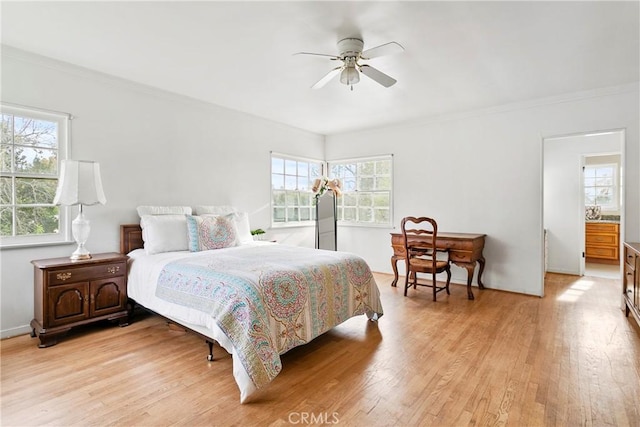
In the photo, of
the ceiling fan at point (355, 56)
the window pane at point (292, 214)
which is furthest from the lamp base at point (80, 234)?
the window pane at point (292, 214)

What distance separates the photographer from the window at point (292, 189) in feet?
17.5

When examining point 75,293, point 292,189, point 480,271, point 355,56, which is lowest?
point 480,271

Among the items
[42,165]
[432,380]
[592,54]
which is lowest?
[432,380]

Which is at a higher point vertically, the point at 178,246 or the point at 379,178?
the point at 379,178

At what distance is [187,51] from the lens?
9.27 feet

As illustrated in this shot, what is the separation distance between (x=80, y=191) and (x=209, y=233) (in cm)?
120

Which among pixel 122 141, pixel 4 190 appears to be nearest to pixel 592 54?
pixel 122 141

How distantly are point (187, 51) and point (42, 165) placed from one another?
1.76 meters

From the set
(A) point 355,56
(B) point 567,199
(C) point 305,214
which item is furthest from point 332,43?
(B) point 567,199

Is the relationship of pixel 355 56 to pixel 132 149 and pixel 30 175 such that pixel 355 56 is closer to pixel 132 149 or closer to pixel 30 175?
pixel 132 149

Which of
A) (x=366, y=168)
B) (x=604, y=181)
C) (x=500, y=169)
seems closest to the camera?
(x=500, y=169)

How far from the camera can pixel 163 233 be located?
11.0ft

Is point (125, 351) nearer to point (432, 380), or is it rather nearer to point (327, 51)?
point (432, 380)

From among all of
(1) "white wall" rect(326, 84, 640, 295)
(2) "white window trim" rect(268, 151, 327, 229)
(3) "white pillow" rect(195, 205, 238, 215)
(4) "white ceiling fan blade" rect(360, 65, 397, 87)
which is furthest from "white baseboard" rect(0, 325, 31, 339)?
(1) "white wall" rect(326, 84, 640, 295)
